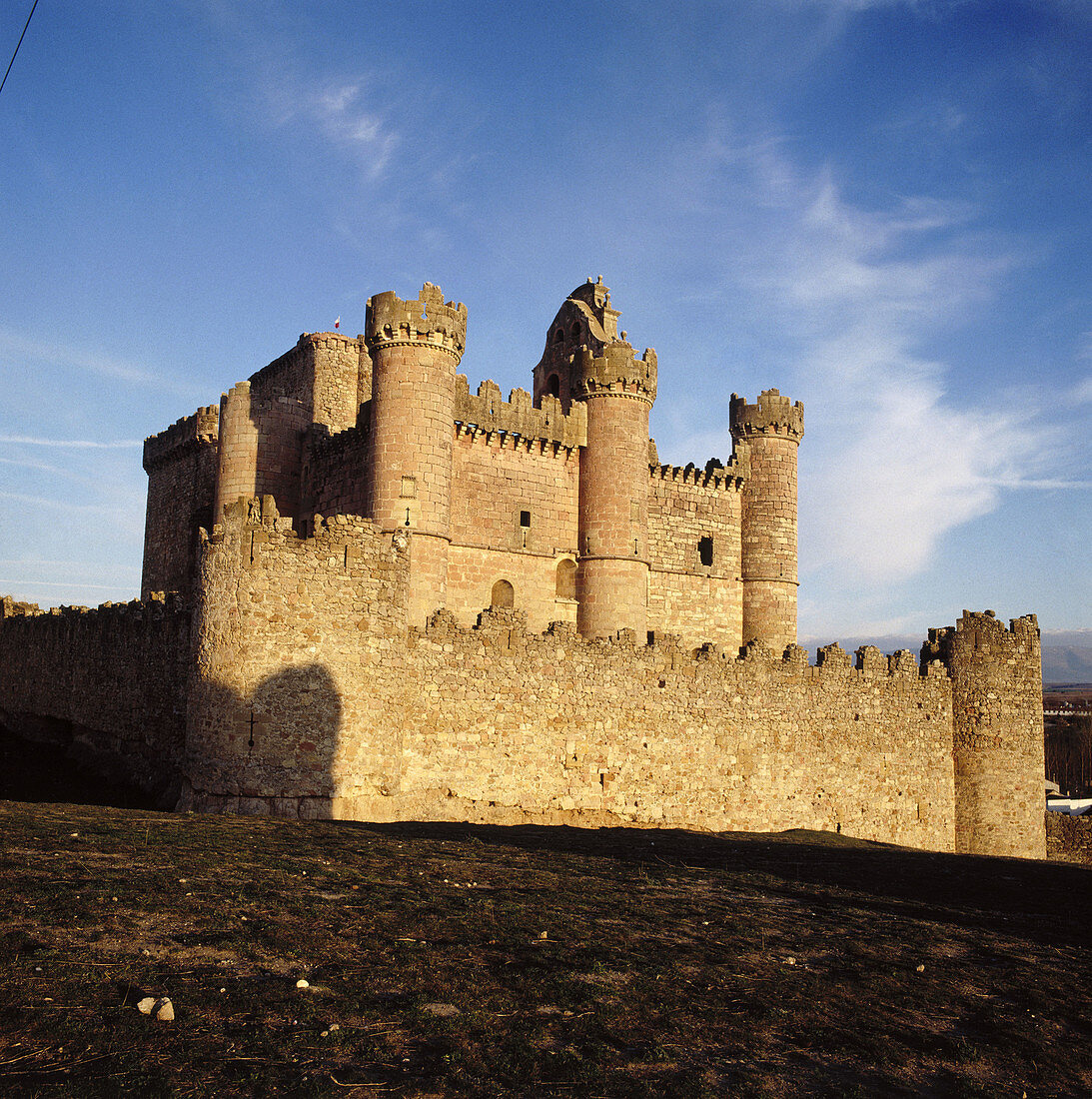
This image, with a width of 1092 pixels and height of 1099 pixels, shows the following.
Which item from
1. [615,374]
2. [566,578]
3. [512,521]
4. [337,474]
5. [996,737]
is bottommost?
[996,737]

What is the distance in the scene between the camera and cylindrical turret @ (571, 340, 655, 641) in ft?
92.2

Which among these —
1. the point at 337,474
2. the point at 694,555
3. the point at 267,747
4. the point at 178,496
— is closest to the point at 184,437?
the point at 178,496

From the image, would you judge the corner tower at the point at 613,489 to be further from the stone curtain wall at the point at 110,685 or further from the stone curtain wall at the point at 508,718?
the stone curtain wall at the point at 110,685

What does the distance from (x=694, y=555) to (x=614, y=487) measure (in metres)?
5.02

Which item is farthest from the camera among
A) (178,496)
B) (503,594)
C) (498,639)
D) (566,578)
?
(178,496)

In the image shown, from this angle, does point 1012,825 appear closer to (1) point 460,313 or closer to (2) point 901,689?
(2) point 901,689

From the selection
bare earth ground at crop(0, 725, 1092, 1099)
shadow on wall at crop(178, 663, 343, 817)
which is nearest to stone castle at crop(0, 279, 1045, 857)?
shadow on wall at crop(178, 663, 343, 817)

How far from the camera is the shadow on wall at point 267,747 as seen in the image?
14555 millimetres

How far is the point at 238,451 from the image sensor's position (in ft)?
91.6

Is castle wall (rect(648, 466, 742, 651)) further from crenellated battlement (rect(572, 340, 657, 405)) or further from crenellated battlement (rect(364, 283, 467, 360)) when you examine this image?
crenellated battlement (rect(364, 283, 467, 360))

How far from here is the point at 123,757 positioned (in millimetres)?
21281

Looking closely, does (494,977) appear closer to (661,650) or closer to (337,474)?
(661,650)

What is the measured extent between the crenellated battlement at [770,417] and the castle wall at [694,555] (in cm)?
190

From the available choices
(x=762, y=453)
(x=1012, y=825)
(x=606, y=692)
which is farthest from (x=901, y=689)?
(x=762, y=453)
